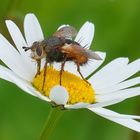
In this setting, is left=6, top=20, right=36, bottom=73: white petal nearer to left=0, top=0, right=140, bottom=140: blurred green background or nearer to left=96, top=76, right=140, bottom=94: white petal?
left=0, top=0, right=140, bottom=140: blurred green background

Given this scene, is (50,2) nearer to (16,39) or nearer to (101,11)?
(101,11)

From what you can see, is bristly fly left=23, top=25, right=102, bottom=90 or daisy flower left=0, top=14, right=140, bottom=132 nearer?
daisy flower left=0, top=14, right=140, bottom=132

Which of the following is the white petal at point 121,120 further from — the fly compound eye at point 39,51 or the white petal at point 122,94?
the fly compound eye at point 39,51

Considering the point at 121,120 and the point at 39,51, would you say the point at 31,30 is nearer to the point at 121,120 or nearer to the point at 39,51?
the point at 39,51

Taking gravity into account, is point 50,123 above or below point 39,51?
below

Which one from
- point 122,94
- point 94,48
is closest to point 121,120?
point 122,94

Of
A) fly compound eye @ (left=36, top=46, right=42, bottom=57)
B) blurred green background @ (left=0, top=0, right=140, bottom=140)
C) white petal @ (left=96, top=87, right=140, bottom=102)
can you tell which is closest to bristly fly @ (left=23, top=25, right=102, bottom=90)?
fly compound eye @ (left=36, top=46, right=42, bottom=57)

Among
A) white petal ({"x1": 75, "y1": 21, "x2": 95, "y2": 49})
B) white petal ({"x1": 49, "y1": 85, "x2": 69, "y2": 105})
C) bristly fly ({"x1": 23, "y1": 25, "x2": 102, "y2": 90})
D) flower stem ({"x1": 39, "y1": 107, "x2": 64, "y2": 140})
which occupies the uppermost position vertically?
white petal ({"x1": 75, "y1": 21, "x2": 95, "y2": 49})
